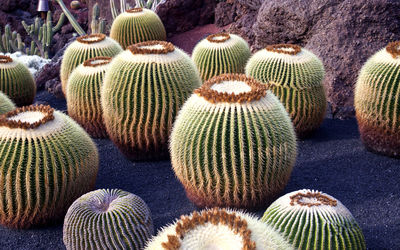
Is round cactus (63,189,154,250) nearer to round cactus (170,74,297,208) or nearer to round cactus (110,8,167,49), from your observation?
round cactus (170,74,297,208)

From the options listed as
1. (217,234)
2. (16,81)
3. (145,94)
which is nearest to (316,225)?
(217,234)

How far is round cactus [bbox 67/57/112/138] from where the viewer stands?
5.46 m

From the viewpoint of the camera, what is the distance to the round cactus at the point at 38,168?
3617 mm

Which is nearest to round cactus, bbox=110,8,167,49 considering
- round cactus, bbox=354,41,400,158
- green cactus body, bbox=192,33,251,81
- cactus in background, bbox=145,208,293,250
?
green cactus body, bbox=192,33,251,81

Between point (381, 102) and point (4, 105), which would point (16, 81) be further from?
point (381, 102)

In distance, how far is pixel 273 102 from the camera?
372 cm

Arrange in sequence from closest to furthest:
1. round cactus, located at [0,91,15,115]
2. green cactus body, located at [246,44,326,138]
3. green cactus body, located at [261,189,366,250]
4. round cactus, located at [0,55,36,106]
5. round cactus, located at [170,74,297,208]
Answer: green cactus body, located at [261,189,366,250], round cactus, located at [170,74,297,208], round cactus, located at [0,91,15,115], green cactus body, located at [246,44,326,138], round cactus, located at [0,55,36,106]

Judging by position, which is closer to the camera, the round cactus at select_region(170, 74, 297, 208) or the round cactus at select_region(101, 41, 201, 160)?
the round cactus at select_region(170, 74, 297, 208)

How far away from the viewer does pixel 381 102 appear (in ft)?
15.0

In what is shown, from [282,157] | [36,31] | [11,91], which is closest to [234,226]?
[282,157]

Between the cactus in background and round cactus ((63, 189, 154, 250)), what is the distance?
176 centimetres

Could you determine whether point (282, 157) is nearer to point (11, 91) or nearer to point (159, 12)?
point (11, 91)

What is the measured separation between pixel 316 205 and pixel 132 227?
1.34 meters

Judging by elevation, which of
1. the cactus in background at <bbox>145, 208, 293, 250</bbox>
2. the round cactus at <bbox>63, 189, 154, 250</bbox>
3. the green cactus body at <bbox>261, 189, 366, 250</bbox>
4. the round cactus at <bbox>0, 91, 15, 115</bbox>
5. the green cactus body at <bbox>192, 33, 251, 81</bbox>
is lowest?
the round cactus at <bbox>63, 189, 154, 250</bbox>
